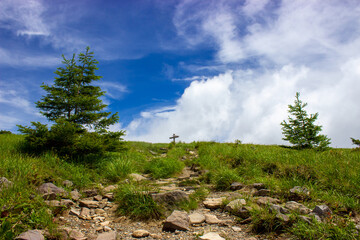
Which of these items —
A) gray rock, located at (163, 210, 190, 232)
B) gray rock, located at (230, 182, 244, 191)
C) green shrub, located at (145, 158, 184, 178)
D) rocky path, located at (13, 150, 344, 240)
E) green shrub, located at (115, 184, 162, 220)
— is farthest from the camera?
green shrub, located at (145, 158, 184, 178)

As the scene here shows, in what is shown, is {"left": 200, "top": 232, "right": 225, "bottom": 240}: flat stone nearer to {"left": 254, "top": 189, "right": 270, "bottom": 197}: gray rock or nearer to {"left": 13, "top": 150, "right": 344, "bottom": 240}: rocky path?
{"left": 13, "top": 150, "right": 344, "bottom": 240}: rocky path

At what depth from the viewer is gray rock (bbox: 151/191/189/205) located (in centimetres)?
492

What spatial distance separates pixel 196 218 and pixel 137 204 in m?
1.40

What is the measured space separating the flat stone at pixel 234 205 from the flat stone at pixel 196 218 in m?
0.66

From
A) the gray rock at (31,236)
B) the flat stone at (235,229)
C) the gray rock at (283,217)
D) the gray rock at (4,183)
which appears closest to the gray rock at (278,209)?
the gray rock at (283,217)

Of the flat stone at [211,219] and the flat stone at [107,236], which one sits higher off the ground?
the flat stone at [211,219]

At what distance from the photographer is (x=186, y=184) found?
24.3 ft

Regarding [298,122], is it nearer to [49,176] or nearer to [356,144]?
[356,144]

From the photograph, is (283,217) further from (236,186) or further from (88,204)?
(88,204)

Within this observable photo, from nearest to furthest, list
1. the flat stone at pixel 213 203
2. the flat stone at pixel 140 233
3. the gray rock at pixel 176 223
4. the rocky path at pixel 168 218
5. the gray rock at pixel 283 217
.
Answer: the gray rock at pixel 283 217, the rocky path at pixel 168 218, the flat stone at pixel 140 233, the gray rock at pixel 176 223, the flat stone at pixel 213 203

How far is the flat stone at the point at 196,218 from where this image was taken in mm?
4352

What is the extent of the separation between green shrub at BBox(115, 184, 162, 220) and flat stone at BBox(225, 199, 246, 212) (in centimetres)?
157

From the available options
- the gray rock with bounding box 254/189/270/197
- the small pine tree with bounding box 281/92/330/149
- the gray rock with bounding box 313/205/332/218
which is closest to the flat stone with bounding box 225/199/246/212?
the gray rock with bounding box 254/189/270/197

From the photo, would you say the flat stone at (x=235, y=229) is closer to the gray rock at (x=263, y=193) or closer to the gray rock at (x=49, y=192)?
the gray rock at (x=263, y=193)
